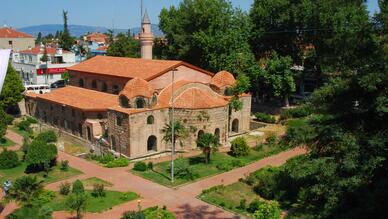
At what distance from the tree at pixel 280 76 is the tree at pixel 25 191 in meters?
31.2

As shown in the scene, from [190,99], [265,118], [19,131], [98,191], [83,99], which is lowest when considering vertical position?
[98,191]

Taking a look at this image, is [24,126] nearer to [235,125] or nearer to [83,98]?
[83,98]

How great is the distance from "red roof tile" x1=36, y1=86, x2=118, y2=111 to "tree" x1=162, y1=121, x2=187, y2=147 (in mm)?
6407

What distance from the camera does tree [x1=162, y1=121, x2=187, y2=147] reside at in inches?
1384

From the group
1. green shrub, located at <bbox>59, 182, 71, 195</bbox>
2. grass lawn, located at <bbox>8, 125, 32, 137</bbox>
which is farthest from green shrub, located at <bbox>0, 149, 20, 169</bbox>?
grass lawn, located at <bbox>8, 125, 32, 137</bbox>

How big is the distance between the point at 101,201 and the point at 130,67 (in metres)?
20.0

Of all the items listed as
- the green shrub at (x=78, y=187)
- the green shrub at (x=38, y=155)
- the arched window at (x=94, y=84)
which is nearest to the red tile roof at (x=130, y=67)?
the arched window at (x=94, y=84)

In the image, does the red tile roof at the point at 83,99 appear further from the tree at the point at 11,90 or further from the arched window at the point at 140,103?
the arched window at the point at 140,103

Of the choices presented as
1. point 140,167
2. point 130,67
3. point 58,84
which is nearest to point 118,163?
point 140,167

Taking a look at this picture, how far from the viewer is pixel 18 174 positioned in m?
32.1

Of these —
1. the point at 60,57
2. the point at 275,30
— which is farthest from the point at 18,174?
the point at 60,57

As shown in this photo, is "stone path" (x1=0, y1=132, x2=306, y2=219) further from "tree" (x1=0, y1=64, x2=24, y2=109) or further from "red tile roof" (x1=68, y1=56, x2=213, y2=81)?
"tree" (x1=0, y1=64, x2=24, y2=109)

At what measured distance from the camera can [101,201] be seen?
26734mm

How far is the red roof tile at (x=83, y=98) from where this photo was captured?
4041 centimetres
